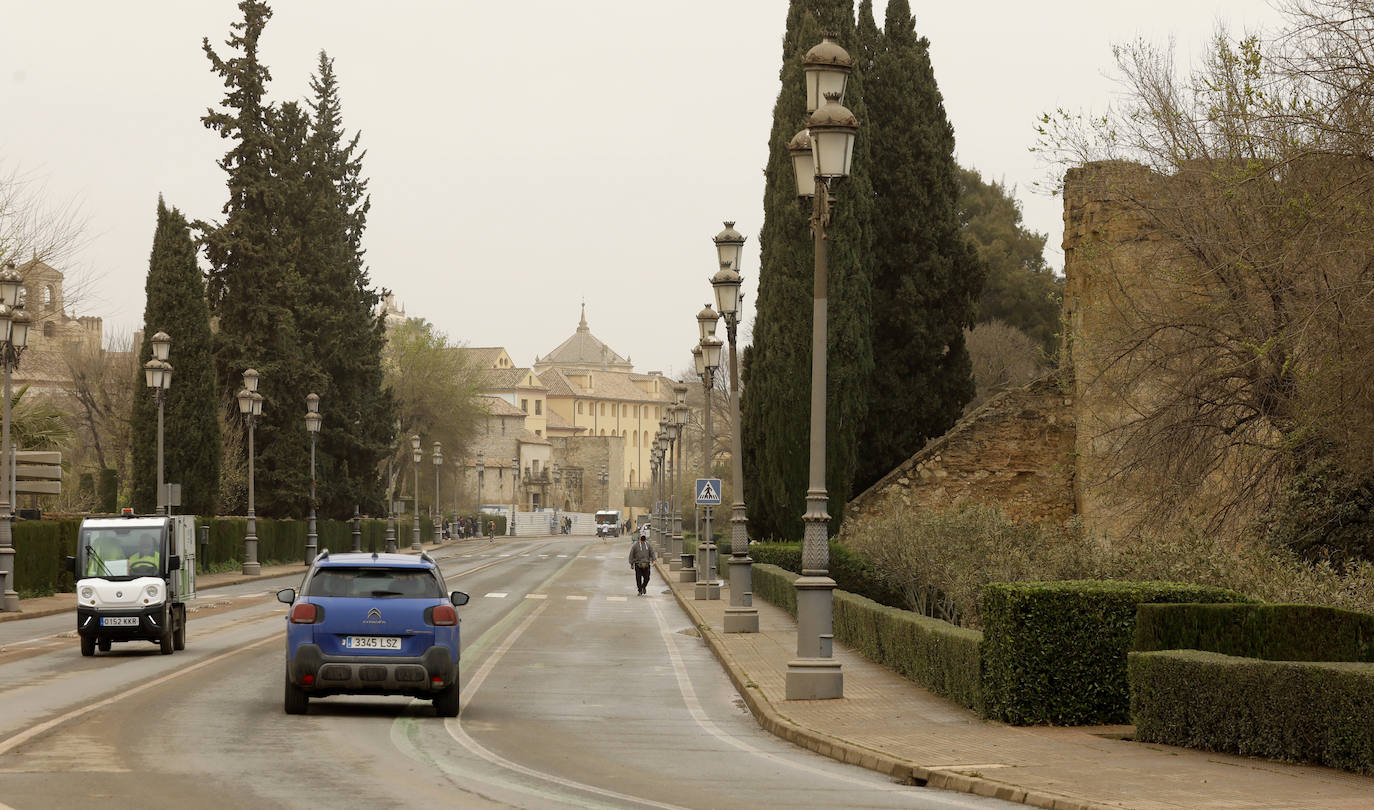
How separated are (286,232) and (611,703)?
53.0m

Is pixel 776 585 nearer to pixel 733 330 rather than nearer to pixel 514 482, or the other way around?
pixel 733 330

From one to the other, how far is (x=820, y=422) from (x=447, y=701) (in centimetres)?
536

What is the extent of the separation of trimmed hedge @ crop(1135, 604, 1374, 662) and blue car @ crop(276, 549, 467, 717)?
21.7 feet

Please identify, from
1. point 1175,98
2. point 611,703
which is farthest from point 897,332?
point 611,703

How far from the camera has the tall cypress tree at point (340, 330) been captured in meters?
69.9

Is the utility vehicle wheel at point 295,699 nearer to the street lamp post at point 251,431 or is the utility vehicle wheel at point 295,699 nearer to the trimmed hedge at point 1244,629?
the trimmed hedge at point 1244,629

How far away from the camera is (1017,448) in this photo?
124 ft

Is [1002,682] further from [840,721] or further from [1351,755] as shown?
[1351,755]

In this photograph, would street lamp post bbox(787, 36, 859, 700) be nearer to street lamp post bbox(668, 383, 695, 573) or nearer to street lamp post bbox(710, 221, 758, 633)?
street lamp post bbox(710, 221, 758, 633)

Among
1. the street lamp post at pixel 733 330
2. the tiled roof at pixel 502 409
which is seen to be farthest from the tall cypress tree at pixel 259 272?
the tiled roof at pixel 502 409

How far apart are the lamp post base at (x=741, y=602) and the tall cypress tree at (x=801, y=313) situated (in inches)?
421

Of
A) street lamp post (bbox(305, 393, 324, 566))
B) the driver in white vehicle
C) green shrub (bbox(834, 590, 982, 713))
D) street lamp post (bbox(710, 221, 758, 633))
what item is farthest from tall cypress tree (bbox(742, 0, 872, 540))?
street lamp post (bbox(305, 393, 324, 566))

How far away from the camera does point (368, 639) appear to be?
15.7 meters

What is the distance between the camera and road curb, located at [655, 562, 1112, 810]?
10852 mm
